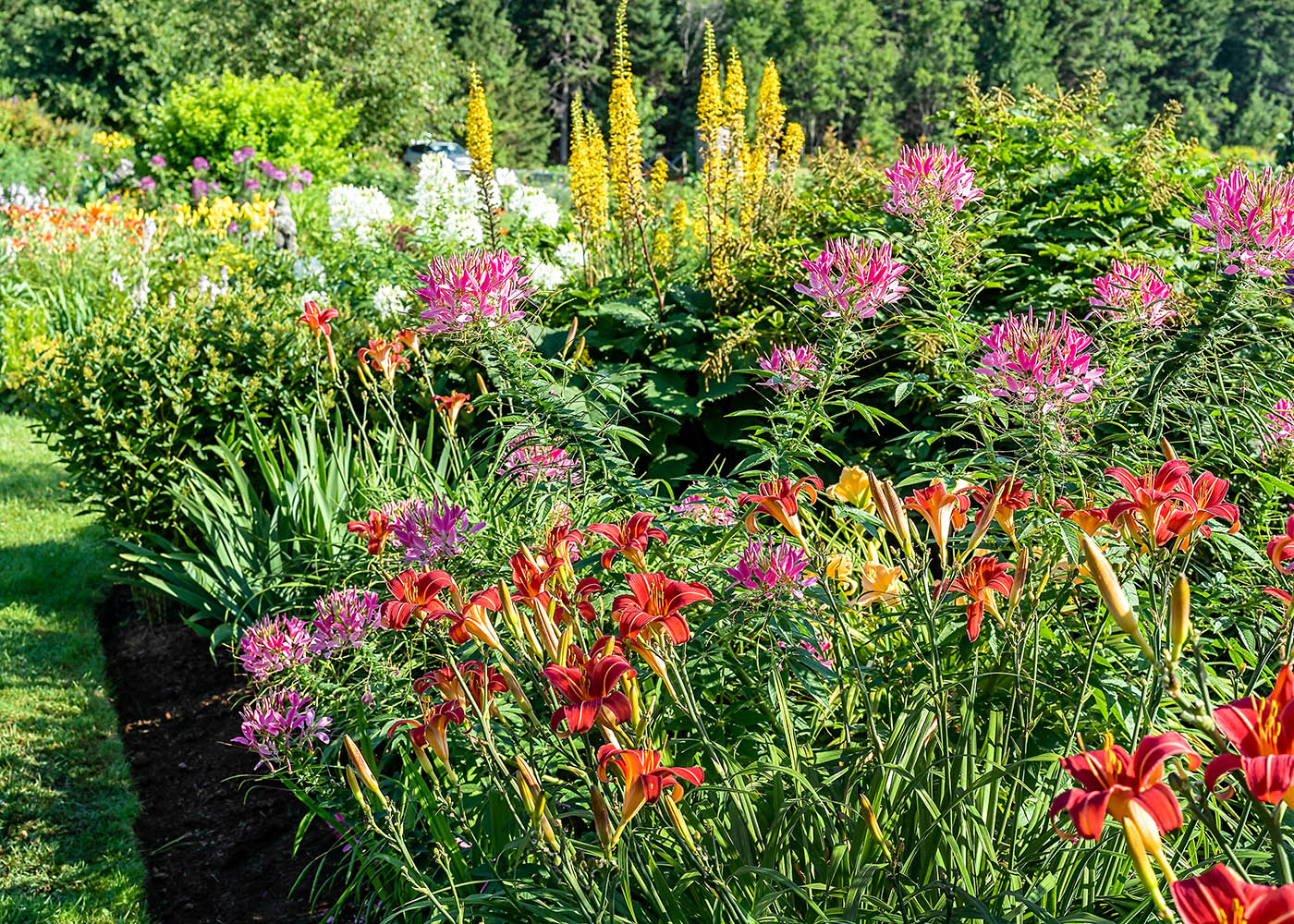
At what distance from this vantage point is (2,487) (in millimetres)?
5855

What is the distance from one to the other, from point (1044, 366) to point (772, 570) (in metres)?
0.55

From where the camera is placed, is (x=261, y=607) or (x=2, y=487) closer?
(x=261, y=607)

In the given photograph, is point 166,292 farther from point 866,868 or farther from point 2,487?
point 866,868

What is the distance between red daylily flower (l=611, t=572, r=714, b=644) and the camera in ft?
3.96

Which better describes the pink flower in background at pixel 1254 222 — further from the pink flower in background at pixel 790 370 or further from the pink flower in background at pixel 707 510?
the pink flower in background at pixel 707 510

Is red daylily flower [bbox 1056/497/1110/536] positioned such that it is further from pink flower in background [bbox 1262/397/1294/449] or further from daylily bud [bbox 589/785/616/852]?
daylily bud [bbox 589/785/616/852]

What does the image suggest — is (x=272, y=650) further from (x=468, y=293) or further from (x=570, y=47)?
(x=570, y=47)

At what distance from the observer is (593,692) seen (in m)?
1.13

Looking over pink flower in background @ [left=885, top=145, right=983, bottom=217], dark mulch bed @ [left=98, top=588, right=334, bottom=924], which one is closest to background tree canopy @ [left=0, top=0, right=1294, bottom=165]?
dark mulch bed @ [left=98, top=588, right=334, bottom=924]

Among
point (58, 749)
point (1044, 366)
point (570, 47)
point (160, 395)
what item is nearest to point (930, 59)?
point (570, 47)

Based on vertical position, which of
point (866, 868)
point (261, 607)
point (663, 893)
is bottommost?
point (261, 607)

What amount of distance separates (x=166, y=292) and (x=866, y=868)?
5.38 metres

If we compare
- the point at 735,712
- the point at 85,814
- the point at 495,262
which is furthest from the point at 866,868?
the point at 85,814

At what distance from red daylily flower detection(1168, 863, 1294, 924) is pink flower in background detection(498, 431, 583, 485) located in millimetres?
1461
